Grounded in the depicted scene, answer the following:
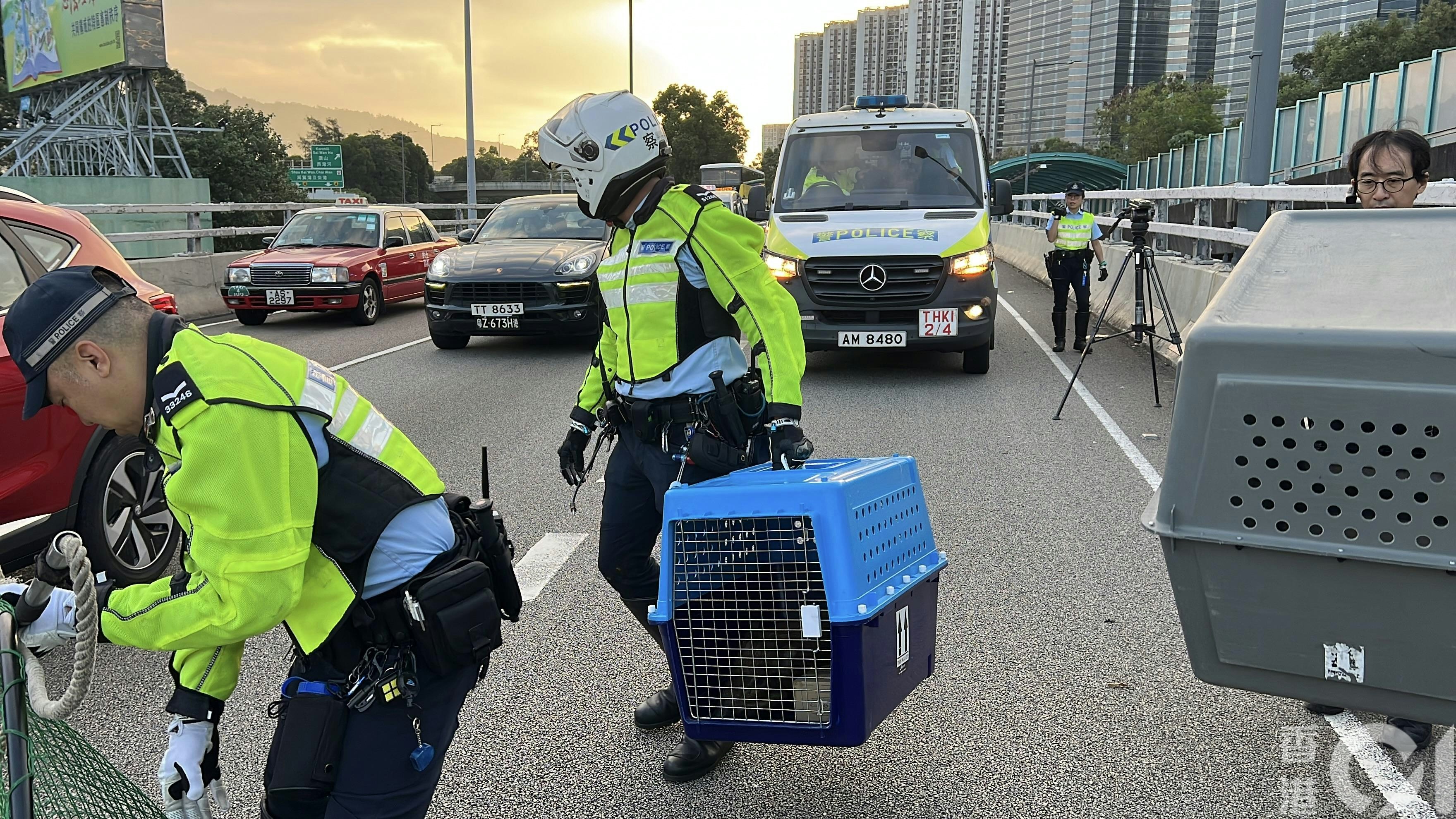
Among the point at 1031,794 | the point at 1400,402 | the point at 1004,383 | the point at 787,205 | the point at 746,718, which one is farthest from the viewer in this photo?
the point at 787,205

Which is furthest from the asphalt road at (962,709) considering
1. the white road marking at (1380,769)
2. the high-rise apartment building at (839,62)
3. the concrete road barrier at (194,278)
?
the high-rise apartment building at (839,62)

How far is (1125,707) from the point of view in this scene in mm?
3877

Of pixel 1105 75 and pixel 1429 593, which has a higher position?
pixel 1105 75

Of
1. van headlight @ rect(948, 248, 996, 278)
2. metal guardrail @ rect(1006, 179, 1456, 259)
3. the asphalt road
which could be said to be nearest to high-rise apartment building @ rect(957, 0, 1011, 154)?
metal guardrail @ rect(1006, 179, 1456, 259)

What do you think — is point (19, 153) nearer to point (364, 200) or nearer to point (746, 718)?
point (364, 200)

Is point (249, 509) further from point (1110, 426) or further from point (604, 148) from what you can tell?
point (1110, 426)

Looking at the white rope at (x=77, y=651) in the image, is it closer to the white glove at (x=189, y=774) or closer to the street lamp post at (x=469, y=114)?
the white glove at (x=189, y=774)

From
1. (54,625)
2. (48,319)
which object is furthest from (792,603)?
(48,319)

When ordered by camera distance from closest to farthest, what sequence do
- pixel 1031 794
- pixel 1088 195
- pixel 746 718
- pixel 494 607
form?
pixel 494 607
pixel 746 718
pixel 1031 794
pixel 1088 195

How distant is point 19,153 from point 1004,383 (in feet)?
204

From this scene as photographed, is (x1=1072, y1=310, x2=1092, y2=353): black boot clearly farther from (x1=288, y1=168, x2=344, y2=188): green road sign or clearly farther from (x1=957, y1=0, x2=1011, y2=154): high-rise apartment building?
(x1=957, y1=0, x2=1011, y2=154): high-rise apartment building

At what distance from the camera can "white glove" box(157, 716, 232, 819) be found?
2191 millimetres

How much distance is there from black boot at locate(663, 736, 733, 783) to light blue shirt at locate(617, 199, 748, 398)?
3.33ft

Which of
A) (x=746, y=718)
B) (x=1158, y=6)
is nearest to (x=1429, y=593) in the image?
(x=746, y=718)
